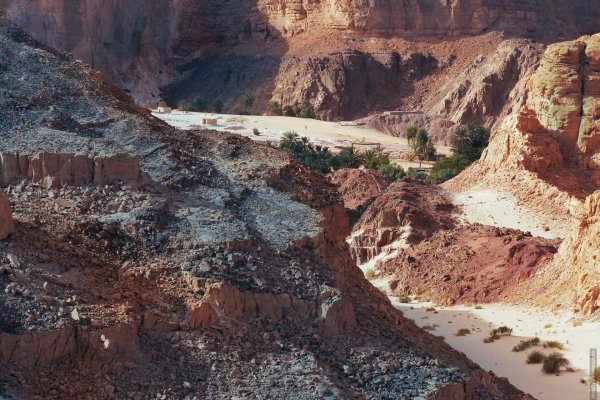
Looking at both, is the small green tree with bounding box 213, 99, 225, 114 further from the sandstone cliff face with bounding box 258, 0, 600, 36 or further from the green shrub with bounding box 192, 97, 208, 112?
the sandstone cliff face with bounding box 258, 0, 600, 36

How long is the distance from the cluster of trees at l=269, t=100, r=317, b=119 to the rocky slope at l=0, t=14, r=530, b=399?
62.2 m

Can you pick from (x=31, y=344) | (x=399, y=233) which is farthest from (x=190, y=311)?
(x=399, y=233)

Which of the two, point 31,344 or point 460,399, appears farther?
point 460,399

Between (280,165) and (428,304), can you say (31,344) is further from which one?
(428,304)

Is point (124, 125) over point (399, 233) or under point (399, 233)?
over

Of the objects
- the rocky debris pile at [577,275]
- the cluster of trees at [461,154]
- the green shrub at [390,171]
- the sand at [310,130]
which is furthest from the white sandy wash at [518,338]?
the sand at [310,130]

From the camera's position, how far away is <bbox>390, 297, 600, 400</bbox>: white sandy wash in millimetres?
24938

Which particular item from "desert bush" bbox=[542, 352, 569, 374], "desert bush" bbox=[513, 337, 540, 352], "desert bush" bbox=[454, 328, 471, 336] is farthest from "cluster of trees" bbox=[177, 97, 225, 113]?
"desert bush" bbox=[542, 352, 569, 374]

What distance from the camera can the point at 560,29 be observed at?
95062 mm

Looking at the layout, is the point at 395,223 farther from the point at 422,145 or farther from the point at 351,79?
the point at 351,79

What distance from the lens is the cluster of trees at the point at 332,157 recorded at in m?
59.8

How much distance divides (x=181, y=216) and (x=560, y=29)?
7842 cm

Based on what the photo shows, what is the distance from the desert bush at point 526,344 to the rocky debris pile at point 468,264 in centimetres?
490

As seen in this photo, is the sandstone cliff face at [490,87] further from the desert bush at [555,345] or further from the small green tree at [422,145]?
the desert bush at [555,345]
